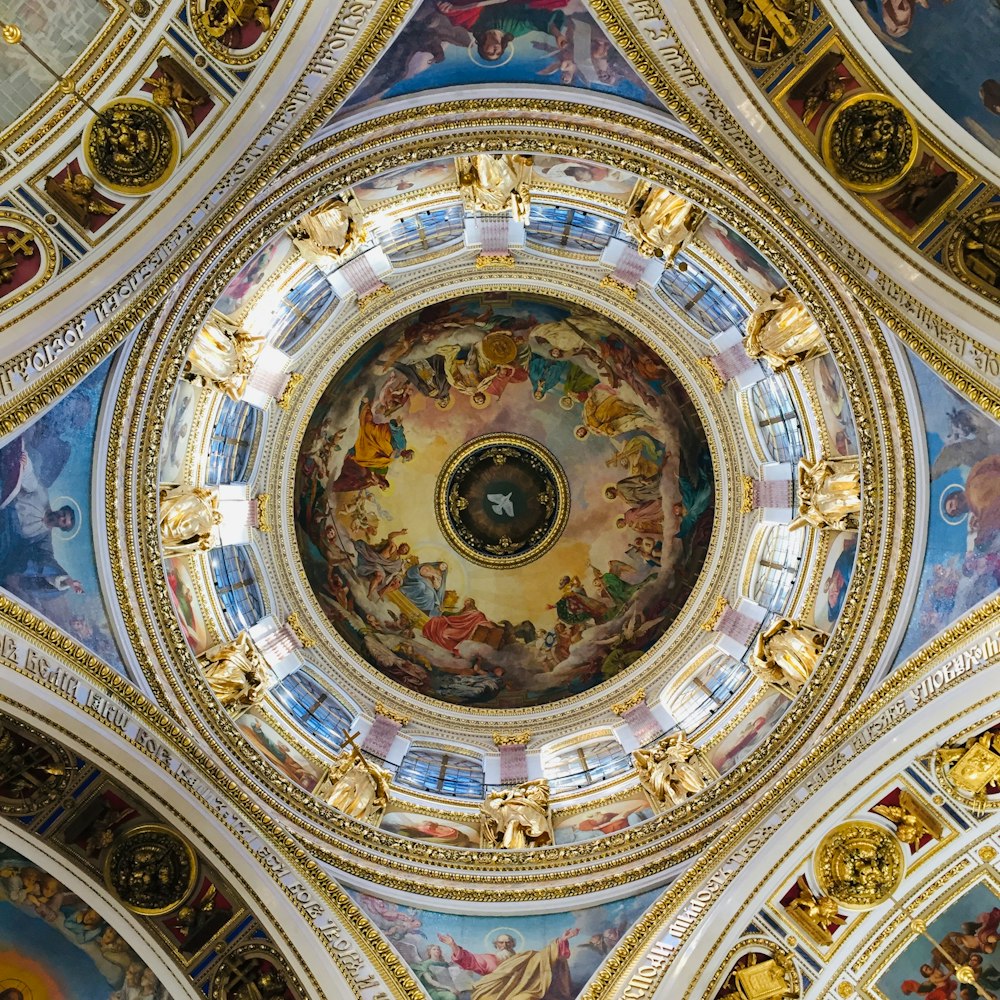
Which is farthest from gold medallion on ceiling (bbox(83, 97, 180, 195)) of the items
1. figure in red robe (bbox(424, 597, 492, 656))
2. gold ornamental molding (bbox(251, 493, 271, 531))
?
figure in red robe (bbox(424, 597, 492, 656))

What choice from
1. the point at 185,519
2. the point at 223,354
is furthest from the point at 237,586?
the point at 223,354

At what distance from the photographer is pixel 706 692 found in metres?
17.9

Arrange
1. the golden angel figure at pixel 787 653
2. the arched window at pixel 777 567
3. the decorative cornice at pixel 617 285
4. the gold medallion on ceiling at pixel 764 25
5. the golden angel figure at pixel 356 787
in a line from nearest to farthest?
1. the gold medallion on ceiling at pixel 764 25
2. the golden angel figure at pixel 787 653
3. the golden angel figure at pixel 356 787
4. the arched window at pixel 777 567
5. the decorative cornice at pixel 617 285

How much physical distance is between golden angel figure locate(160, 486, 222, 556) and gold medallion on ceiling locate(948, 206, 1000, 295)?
1205 cm

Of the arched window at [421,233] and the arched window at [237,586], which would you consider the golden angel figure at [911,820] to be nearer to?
the arched window at [237,586]

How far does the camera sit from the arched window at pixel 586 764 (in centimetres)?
1708

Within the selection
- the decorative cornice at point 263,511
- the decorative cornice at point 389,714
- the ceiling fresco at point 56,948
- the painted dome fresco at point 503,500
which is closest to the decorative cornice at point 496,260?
the painted dome fresco at point 503,500

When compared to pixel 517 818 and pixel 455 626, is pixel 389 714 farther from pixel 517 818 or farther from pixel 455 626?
pixel 517 818

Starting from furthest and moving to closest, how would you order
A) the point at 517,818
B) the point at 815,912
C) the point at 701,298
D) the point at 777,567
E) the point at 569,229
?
the point at 777,567 → the point at 569,229 → the point at 701,298 → the point at 517,818 → the point at 815,912

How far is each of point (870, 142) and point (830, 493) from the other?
560cm

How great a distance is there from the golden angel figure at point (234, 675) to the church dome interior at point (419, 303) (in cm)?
8

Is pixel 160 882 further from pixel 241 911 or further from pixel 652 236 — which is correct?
pixel 652 236

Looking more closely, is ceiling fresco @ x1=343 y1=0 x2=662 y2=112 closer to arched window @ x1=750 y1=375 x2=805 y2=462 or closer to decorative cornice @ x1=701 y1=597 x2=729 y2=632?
arched window @ x1=750 y1=375 x2=805 y2=462

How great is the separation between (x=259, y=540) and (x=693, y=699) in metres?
9.92
